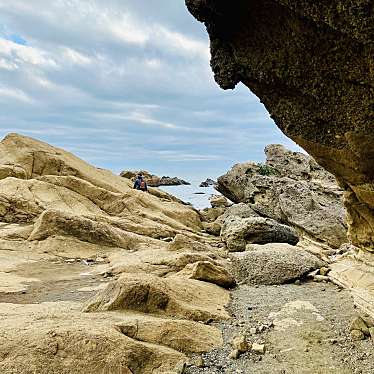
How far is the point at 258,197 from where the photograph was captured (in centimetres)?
3016

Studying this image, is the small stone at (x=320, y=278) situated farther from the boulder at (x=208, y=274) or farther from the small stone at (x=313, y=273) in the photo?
the boulder at (x=208, y=274)

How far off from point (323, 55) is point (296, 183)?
20902mm

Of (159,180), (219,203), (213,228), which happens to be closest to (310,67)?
(213,228)

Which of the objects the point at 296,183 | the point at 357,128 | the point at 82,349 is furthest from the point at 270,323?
the point at 296,183

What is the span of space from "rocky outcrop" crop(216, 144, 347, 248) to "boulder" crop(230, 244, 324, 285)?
7501 millimetres

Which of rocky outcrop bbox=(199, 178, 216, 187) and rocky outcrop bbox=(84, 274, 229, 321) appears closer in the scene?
rocky outcrop bbox=(84, 274, 229, 321)

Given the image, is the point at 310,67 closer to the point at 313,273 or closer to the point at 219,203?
the point at 313,273

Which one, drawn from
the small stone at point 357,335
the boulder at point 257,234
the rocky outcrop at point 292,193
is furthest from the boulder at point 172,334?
the rocky outcrop at point 292,193

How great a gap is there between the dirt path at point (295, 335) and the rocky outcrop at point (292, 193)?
993 cm

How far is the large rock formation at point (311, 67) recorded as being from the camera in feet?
17.0

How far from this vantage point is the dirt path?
7133mm

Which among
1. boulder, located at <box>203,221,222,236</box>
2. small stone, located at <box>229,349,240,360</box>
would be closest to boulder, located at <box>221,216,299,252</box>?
boulder, located at <box>203,221,222,236</box>

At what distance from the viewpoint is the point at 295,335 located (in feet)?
27.8

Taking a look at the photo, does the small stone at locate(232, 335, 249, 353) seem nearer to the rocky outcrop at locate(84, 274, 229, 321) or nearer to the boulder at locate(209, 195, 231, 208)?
the rocky outcrop at locate(84, 274, 229, 321)
